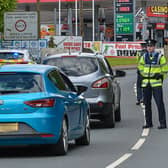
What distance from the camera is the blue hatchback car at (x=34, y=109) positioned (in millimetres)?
11750

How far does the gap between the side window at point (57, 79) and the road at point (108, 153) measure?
111 centimetres

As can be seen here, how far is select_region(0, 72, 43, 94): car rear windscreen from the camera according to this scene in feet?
39.4

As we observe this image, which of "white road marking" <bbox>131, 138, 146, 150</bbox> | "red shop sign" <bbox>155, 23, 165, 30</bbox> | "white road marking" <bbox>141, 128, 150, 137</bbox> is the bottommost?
"white road marking" <bbox>141, 128, 150, 137</bbox>

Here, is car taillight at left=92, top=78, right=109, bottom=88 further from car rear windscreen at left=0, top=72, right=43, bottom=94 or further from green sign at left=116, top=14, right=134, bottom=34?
green sign at left=116, top=14, right=134, bottom=34

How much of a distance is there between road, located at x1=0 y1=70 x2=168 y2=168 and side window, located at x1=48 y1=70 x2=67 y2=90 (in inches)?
43.6

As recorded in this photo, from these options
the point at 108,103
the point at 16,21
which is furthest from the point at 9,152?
the point at 16,21

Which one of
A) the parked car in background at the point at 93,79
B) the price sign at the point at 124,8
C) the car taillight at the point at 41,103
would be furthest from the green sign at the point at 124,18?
the car taillight at the point at 41,103

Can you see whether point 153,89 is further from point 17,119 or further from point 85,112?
point 17,119

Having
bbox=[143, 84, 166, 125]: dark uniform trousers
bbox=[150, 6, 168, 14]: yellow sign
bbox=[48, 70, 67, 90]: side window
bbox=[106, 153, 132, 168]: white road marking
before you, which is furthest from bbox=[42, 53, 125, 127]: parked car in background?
bbox=[150, 6, 168, 14]: yellow sign

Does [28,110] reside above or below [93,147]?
above

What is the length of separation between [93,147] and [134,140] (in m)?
1.32

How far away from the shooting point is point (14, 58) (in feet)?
102

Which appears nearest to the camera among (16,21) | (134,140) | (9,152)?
(9,152)

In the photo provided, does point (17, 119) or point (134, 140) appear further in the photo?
point (134, 140)
